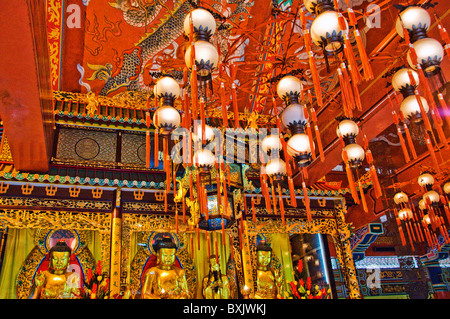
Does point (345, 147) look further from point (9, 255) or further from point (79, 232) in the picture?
point (9, 255)

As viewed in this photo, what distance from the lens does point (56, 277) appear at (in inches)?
205

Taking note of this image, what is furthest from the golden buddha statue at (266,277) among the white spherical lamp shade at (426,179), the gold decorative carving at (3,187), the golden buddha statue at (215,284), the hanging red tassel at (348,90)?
the gold decorative carving at (3,187)

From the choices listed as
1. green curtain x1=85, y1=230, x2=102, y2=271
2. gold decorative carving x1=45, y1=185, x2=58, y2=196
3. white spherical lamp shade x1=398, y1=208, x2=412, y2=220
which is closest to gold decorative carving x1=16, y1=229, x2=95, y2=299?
green curtain x1=85, y1=230, x2=102, y2=271

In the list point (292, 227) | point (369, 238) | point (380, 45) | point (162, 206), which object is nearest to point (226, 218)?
point (162, 206)

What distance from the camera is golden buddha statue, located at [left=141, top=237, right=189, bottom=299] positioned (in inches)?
214

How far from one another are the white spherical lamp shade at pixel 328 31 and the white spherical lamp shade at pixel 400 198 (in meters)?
6.09

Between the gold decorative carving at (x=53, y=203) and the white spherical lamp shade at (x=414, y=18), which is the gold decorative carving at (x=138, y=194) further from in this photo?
the white spherical lamp shade at (x=414, y=18)

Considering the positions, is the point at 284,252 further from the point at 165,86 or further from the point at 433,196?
the point at 165,86

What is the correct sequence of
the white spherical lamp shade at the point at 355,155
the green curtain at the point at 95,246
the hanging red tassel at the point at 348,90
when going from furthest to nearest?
1. the green curtain at the point at 95,246
2. the white spherical lamp shade at the point at 355,155
3. the hanging red tassel at the point at 348,90

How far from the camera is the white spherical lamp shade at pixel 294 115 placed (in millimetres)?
3252

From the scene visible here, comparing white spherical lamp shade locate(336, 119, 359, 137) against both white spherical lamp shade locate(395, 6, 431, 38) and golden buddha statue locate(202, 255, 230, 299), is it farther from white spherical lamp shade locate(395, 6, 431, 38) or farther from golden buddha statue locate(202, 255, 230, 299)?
golden buddha statue locate(202, 255, 230, 299)

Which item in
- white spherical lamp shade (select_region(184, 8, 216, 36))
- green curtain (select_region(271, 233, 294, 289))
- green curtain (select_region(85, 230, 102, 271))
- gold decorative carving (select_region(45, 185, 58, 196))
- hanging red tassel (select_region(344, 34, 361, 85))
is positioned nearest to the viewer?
hanging red tassel (select_region(344, 34, 361, 85))

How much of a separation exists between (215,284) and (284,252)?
172 centimetres

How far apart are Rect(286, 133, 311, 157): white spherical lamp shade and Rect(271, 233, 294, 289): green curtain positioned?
3945mm
